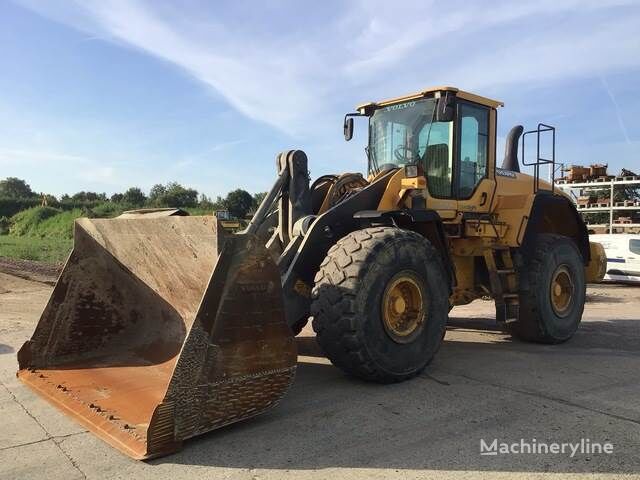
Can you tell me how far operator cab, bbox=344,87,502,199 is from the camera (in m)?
6.21

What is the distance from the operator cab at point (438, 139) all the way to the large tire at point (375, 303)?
4.55 ft

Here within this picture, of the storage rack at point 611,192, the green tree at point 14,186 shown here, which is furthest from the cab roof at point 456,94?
the green tree at point 14,186

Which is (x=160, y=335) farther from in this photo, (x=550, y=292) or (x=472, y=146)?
(x=550, y=292)

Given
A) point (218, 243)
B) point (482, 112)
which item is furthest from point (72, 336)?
point (482, 112)

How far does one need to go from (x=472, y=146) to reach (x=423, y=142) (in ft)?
2.20

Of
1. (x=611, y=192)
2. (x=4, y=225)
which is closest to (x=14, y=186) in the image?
(x=4, y=225)

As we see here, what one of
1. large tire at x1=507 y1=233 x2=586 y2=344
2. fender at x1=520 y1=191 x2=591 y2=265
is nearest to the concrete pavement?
large tire at x1=507 y1=233 x2=586 y2=344

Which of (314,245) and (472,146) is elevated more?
(472,146)

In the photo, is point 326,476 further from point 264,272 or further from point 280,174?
point 280,174

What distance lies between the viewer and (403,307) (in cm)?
507

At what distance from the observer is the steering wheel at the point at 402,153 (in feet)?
20.8

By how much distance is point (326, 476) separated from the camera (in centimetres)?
319

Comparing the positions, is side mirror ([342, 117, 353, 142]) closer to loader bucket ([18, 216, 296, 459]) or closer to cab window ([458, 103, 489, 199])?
cab window ([458, 103, 489, 199])

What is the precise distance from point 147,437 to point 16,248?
A: 2134 cm
